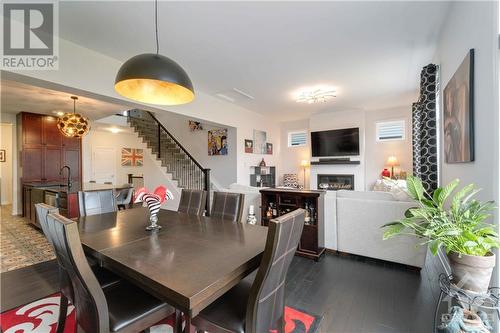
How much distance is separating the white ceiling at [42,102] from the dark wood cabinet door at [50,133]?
0.33m

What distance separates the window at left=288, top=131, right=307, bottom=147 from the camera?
776 centimetres

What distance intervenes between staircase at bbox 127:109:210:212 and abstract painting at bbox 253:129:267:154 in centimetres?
181

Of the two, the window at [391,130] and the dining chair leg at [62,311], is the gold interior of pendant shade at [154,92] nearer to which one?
the dining chair leg at [62,311]

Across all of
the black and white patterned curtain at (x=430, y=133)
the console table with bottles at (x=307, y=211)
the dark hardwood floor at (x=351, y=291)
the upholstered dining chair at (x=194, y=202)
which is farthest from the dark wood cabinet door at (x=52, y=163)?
the black and white patterned curtain at (x=430, y=133)

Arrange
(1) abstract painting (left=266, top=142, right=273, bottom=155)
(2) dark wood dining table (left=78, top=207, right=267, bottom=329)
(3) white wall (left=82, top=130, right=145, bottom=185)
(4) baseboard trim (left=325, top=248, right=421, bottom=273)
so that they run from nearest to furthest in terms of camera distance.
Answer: (2) dark wood dining table (left=78, top=207, right=267, bottom=329) < (4) baseboard trim (left=325, top=248, right=421, bottom=273) < (1) abstract painting (left=266, top=142, right=273, bottom=155) < (3) white wall (left=82, top=130, right=145, bottom=185)

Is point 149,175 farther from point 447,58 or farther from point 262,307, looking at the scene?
point 447,58

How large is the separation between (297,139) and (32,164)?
25.6ft

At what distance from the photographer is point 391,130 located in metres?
6.30

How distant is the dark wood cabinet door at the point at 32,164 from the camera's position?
571 cm

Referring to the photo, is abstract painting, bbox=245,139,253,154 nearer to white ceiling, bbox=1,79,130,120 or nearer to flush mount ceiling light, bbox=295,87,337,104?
flush mount ceiling light, bbox=295,87,337,104

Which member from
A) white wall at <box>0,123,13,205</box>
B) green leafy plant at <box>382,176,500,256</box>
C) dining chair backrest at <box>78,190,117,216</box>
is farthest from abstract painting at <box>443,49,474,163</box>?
white wall at <box>0,123,13,205</box>

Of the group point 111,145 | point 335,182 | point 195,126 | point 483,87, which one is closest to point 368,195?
point 483,87

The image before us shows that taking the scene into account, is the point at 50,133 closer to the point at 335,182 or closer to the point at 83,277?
the point at 83,277

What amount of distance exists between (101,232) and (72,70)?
223cm
